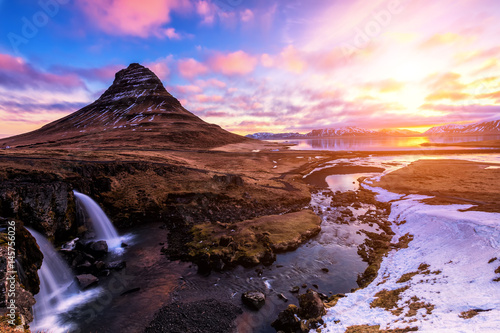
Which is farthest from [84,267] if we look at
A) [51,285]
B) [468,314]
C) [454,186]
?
[454,186]

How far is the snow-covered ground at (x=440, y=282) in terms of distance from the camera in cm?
1104

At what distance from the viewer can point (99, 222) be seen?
85.0ft

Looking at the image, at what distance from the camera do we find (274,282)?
18.5 m

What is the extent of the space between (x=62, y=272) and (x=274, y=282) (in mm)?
18476

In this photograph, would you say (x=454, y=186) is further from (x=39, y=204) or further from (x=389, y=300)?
(x=39, y=204)

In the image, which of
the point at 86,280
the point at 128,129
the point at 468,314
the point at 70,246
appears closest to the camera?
the point at 468,314

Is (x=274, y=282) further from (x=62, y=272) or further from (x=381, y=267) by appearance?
(x=62, y=272)

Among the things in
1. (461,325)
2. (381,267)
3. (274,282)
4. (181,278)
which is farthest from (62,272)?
(381,267)

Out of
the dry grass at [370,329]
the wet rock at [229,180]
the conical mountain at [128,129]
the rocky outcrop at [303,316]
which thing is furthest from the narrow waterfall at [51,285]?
the conical mountain at [128,129]

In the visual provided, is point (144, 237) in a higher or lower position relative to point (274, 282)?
higher

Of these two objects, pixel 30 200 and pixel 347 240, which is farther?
pixel 347 240

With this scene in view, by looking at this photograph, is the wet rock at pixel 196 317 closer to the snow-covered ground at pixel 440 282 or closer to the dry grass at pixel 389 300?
the snow-covered ground at pixel 440 282

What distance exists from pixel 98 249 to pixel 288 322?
1980 cm

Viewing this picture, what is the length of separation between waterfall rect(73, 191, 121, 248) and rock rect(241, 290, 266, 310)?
54.9 ft
